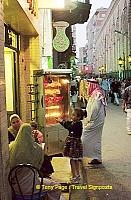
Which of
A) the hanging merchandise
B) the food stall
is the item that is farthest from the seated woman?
the hanging merchandise

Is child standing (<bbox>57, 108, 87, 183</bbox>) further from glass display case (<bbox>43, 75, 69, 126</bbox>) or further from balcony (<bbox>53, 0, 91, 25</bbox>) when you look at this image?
balcony (<bbox>53, 0, 91, 25</bbox>)

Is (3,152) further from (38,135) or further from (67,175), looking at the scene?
(67,175)

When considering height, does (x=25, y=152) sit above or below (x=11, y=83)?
below

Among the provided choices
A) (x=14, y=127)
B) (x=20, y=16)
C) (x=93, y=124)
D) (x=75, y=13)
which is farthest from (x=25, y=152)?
(x=75, y=13)

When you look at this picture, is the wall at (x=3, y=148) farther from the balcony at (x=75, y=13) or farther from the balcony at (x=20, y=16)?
the balcony at (x=75, y=13)

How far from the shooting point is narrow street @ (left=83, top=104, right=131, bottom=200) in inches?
254

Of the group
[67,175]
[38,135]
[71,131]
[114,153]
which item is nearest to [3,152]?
[38,135]

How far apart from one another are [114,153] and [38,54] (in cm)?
340

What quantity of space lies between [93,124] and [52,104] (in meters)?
1.13

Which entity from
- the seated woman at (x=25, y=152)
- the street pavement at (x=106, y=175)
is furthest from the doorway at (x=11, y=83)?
the seated woman at (x=25, y=152)

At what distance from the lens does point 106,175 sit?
24.8 ft

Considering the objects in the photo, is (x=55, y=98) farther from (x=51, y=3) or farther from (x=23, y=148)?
(x=23, y=148)

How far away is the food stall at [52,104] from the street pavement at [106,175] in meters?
0.61

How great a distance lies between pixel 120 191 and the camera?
652 centimetres
